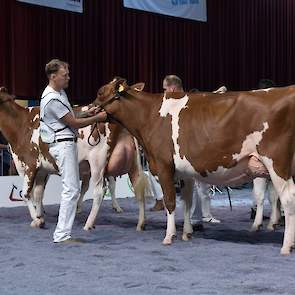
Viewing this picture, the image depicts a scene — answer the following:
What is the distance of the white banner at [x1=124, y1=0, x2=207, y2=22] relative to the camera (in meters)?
14.1

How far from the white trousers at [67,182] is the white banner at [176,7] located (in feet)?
28.4

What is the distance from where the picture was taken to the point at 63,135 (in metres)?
5.77

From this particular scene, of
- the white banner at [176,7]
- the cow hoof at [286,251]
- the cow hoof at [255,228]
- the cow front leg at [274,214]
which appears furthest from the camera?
the white banner at [176,7]

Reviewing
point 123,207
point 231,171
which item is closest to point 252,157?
point 231,171

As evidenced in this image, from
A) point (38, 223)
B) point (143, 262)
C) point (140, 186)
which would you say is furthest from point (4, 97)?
point (143, 262)

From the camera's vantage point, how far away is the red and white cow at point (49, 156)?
6914mm

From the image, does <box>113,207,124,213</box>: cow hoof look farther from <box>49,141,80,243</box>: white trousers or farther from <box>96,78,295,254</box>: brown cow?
<box>49,141,80,243</box>: white trousers

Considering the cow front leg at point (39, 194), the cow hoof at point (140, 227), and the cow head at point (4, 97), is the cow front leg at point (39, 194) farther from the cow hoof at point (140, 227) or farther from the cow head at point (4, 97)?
the cow hoof at point (140, 227)

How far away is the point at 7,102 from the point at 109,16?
713cm

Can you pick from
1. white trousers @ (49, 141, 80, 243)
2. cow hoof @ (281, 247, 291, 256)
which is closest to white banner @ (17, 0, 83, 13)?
white trousers @ (49, 141, 80, 243)

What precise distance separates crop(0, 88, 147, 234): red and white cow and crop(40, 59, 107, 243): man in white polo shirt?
3.51 ft

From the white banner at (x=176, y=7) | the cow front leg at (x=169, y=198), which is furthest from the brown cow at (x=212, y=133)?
the white banner at (x=176, y=7)

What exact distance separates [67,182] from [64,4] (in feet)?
25.8

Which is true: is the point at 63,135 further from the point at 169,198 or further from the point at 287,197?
the point at 287,197
